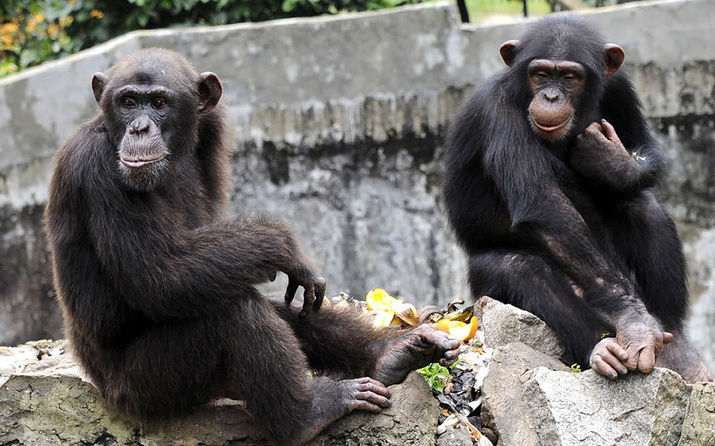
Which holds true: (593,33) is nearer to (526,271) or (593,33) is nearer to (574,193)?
(574,193)

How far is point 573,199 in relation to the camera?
6770 mm

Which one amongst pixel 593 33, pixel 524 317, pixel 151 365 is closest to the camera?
pixel 151 365

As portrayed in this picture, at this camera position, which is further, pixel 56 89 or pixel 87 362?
pixel 56 89

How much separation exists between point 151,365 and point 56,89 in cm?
558

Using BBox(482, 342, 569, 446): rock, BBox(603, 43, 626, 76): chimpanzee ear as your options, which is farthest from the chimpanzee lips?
BBox(482, 342, 569, 446): rock

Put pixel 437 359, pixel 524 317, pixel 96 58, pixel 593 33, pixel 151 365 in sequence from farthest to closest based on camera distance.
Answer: pixel 96 58, pixel 593 33, pixel 524 317, pixel 437 359, pixel 151 365

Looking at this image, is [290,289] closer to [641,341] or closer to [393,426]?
[393,426]

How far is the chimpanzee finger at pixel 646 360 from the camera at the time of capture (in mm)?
5559

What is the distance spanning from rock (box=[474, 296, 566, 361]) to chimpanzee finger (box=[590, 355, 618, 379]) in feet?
2.66

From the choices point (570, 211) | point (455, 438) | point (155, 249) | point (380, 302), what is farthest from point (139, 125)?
point (570, 211)

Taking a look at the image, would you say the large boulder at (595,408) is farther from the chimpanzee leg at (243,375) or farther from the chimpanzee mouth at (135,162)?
the chimpanzee mouth at (135,162)

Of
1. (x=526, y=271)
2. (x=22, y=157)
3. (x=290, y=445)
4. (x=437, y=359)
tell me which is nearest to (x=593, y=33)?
(x=526, y=271)

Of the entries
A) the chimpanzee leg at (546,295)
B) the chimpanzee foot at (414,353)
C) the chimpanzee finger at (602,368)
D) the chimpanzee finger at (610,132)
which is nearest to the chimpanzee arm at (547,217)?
the chimpanzee leg at (546,295)

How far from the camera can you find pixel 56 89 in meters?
10.2
